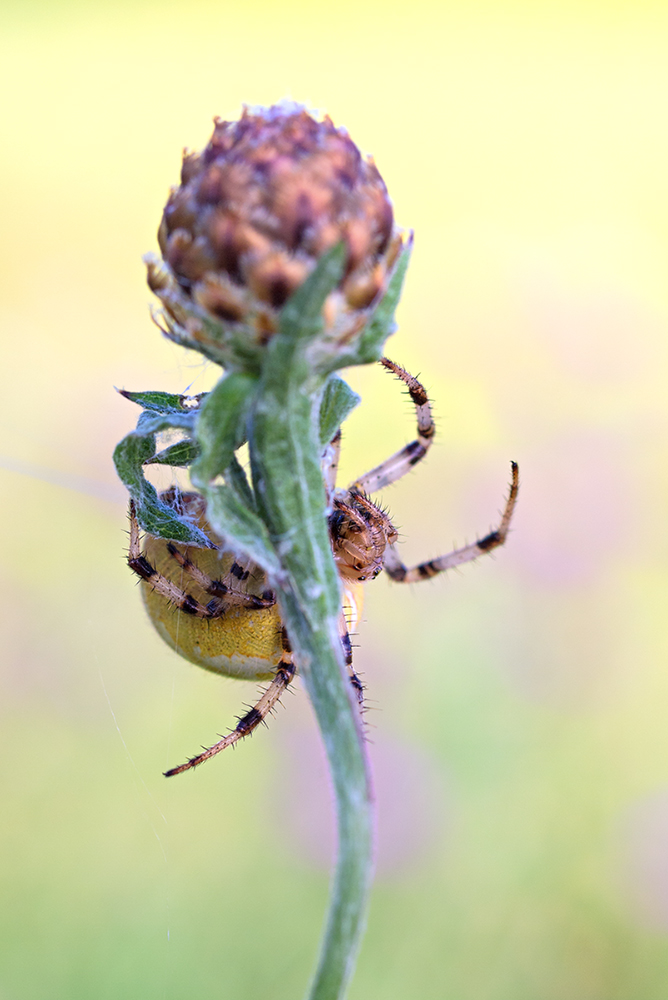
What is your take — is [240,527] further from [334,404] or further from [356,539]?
[356,539]

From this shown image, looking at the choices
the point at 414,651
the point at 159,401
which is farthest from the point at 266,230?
the point at 414,651

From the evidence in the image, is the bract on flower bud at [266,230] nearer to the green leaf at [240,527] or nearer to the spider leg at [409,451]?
the green leaf at [240,527]

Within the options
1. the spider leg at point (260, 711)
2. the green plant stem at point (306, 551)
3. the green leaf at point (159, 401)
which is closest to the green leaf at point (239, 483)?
the green plant stem at point (306, 551)

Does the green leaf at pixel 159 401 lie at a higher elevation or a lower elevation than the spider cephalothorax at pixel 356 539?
higher

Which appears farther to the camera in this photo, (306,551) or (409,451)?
(409,451)

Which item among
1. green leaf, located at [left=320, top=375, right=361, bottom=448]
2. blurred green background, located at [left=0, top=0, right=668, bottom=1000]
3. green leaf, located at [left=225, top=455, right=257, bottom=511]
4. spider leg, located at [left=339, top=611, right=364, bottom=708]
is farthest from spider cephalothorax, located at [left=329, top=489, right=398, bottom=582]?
green leaf, located at [left=225, top=455, right=257, bottom=511]

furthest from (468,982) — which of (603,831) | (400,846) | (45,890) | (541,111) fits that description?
(541,111)

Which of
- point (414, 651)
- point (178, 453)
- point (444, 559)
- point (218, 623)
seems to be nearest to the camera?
point (178, 453)
